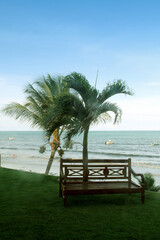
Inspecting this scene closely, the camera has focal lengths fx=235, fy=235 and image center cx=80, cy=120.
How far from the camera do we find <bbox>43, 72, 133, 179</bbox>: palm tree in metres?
7.41

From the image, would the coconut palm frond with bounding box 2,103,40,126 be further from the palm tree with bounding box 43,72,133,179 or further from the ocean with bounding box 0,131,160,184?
the palm tree with bounding box 43,72,133,179

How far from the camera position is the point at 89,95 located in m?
7.56

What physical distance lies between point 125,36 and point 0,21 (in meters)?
6.69

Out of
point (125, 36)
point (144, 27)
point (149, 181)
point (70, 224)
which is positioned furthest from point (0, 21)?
point (70, 224)

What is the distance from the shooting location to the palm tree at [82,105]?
292 inches

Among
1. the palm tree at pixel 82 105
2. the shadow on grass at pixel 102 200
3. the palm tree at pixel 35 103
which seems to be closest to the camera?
the shadow on grass at pixel 102 200

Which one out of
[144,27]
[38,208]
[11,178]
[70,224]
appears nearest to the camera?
[70,224]

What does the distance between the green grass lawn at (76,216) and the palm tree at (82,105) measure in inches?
86.3

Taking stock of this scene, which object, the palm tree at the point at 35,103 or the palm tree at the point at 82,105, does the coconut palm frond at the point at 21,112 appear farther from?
the palm tree at the point at 82,105

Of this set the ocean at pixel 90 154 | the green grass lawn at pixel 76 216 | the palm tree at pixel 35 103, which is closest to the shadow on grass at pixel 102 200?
the green grass lawn at pixel 76 216

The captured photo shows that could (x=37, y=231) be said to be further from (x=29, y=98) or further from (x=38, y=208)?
(x=29, y=98)

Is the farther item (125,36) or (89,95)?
(125,36)

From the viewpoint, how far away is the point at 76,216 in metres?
4.45

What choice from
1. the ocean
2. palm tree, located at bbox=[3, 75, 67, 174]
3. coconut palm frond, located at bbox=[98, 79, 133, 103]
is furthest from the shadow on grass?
palm tree, located at bbox=[3, 75, 67, 174]
